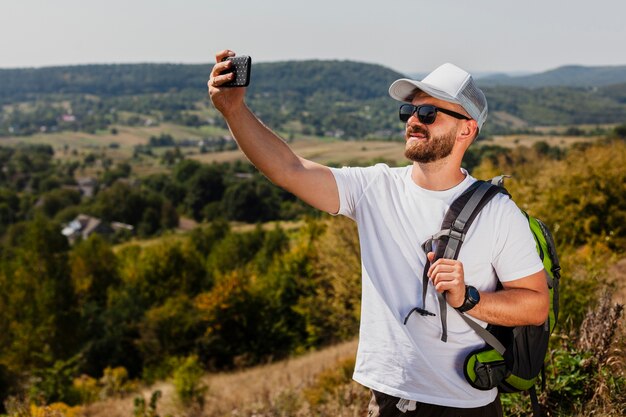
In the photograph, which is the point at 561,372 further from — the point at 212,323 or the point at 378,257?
the point at 212,323

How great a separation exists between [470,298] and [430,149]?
2.20 feet

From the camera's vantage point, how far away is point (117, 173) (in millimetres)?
114750

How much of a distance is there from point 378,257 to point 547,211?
2080 cm

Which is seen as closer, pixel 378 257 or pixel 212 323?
pixel 378 257

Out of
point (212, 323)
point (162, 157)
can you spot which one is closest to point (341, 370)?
point (212, 323)

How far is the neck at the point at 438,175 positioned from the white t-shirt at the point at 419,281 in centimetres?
4

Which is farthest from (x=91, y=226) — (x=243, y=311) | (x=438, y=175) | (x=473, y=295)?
(x=473, y=295)

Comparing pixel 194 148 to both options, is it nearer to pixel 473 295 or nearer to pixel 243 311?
pixel 243 311

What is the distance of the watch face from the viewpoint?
2.37 meters

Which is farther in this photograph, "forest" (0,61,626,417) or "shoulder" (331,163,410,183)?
"forest" (0,61,626,417)

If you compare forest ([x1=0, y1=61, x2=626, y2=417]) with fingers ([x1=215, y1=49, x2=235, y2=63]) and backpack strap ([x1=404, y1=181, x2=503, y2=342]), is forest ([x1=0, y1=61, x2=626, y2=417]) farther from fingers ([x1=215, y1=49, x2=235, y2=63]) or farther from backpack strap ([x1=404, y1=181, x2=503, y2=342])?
fingers ([x1=215, y1=49, x2=235, y2=63])

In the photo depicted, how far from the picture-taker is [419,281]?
8.33ft

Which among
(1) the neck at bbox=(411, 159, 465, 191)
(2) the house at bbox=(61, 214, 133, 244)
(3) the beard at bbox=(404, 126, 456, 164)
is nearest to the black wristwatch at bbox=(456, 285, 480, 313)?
(1) the neck at bbox=(411, 159, 465, 191)

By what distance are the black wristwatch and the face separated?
0.59m
